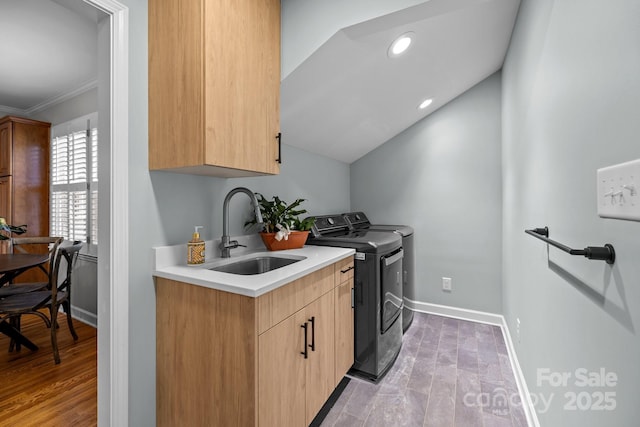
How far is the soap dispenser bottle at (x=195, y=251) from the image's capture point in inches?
56.1

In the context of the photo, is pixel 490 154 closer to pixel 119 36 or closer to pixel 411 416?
pixel 411 416

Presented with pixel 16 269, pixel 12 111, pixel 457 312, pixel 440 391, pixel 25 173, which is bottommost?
pixel 440 391

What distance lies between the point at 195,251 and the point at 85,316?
97.8 inches

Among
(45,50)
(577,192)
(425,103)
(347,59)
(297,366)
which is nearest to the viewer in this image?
(577,192)

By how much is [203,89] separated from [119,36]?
1.46 feet

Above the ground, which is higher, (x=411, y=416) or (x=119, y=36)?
(x=119, y=36)

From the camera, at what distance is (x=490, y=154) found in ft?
8.98

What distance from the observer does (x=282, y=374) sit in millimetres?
1207

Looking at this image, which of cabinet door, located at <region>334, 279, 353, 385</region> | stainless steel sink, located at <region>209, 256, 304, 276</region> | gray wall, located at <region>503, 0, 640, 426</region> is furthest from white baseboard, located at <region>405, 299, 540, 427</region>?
stainless steel sink, located at <region>209, 256, 304, 276</region>

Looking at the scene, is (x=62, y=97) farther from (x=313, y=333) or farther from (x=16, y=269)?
(x=313, y=333)

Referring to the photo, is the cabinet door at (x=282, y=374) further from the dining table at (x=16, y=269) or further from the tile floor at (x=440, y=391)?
the dining table at (x=16, y=269)

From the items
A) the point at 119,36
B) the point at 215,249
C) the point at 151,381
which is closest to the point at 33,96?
the point at 119,36

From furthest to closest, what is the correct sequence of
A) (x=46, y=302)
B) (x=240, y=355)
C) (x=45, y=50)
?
(x=45, y=50), (x=46, y=302), (x=240, y=355)

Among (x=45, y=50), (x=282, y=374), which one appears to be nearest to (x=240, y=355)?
(x=282, y=374)
